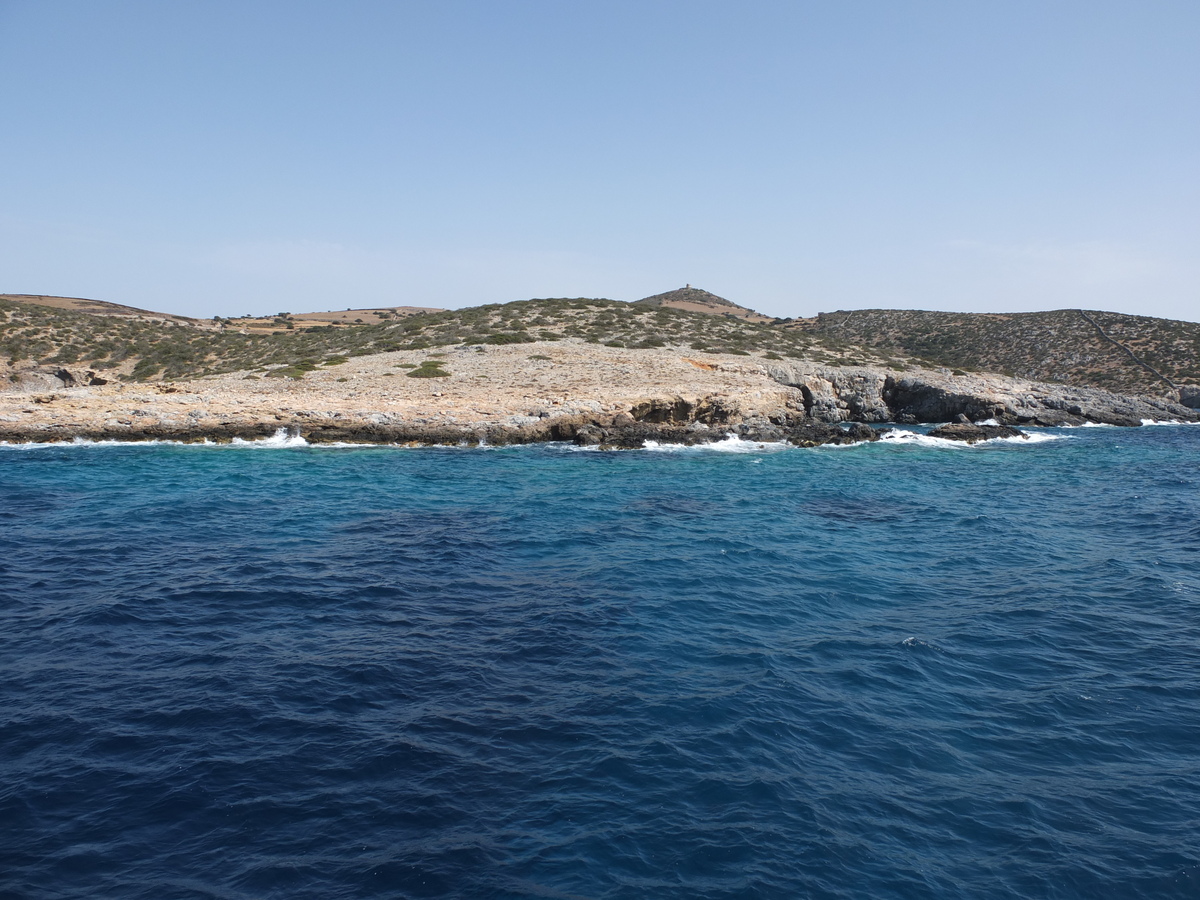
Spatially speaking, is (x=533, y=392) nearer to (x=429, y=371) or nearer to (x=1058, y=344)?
(x=429, y=371)

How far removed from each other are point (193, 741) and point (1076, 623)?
49.5ft

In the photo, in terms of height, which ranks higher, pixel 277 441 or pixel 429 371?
pixel 429 371

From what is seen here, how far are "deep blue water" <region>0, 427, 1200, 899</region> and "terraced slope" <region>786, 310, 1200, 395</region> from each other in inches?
2501

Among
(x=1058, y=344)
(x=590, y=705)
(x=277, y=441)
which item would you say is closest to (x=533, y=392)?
(x=277, y=441)

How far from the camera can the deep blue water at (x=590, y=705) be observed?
722 centimetres

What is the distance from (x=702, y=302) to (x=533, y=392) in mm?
89968

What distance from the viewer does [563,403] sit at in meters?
38.7

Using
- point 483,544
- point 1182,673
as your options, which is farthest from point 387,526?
point 1182,673

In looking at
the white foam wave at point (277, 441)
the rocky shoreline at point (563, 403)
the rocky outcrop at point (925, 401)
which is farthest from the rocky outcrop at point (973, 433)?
the white foam wave at point (277, 441)

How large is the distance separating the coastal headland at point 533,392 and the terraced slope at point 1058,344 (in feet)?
20.2

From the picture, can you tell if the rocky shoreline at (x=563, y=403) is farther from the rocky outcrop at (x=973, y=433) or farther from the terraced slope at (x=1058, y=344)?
the terraced slope at (x=1058, y=344)

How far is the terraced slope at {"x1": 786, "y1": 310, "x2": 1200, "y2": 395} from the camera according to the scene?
75250mm

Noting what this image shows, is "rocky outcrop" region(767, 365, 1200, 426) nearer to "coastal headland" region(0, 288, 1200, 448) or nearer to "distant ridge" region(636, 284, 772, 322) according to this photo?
"coastal headland" region(0, 288, 1200, 448)

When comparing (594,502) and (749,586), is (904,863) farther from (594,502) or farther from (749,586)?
(594,502)
